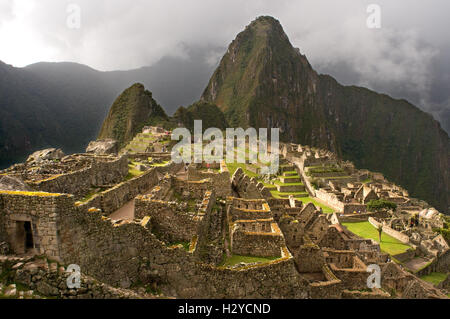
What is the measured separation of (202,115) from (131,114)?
153ft

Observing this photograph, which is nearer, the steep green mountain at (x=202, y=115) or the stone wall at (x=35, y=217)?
the stone wall at (x=35, y=217)

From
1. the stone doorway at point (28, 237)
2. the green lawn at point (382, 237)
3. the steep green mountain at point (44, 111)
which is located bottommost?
the green lawn at point (382, 237)

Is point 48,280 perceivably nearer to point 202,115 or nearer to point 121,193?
point 121,193

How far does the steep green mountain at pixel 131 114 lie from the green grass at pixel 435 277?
338 ft

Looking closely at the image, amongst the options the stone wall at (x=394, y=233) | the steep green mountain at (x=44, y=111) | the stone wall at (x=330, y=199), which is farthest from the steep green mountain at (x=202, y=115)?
the stone wall at (x=394, y=233)

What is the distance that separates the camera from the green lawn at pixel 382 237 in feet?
81.4

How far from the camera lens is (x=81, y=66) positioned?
9831 cm

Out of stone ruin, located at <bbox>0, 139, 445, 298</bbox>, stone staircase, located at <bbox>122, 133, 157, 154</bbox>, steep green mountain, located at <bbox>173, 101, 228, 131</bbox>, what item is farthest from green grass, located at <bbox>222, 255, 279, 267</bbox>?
steep green mountain, located at <bbox>173, 101, 228, 131</bbox>

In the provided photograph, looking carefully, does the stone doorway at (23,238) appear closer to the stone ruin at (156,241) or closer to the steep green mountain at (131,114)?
the stone ruin at (156,241)

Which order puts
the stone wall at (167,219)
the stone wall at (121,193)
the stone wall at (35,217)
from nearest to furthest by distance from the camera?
the stone wall at (35,217) → the stone wall at (167,219) → the stone wall at (121,193)

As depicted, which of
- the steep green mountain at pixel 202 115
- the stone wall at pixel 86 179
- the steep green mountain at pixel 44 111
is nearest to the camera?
the stone wall at pixel 86 179

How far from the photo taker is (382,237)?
28297 millimetres
